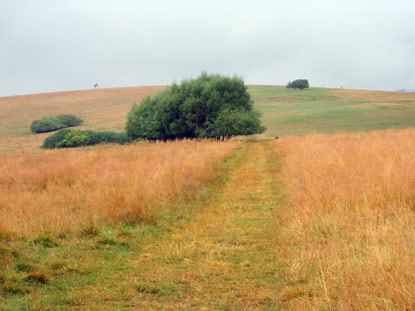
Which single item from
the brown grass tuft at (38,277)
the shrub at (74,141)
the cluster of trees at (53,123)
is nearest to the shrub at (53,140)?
the shrub at (74,141)

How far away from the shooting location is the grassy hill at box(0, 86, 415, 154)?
162ft

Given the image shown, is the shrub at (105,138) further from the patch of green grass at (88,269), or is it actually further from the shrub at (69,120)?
the patch of green grass at (88,269)

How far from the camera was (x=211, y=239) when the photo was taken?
258 inches

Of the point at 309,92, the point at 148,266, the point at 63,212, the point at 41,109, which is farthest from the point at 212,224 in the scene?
the point at 309,92

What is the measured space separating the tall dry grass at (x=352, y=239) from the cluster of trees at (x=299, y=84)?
96.7 m

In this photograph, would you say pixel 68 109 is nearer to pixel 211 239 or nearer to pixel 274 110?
pixel 274 110

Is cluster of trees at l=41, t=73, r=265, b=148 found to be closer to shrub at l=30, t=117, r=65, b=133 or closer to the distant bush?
the distant bush

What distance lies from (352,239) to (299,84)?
336 ft

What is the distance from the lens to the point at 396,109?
5788 centimetres

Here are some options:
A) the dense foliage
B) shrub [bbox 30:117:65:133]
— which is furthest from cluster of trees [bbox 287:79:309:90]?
the dense foliage

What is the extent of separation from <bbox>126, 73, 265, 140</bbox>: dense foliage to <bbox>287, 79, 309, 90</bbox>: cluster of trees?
66.0 meters

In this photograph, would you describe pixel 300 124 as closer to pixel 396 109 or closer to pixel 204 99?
pixel 396 109

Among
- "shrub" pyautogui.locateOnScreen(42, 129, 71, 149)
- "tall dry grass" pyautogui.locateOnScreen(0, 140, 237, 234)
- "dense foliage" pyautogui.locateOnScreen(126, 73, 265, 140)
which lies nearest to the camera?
"tall dry grass" pyautogui.locateOnScreen(0, 140, 237, 234)

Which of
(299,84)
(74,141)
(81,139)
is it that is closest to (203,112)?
(81,139)
